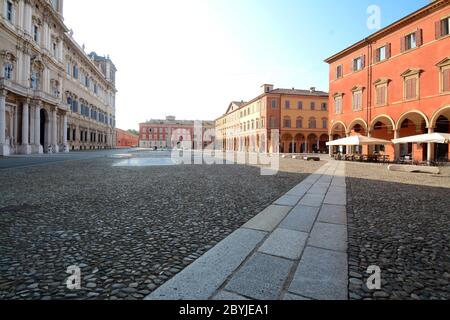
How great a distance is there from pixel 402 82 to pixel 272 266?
24.0 m

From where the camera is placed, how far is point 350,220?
4.11 metres

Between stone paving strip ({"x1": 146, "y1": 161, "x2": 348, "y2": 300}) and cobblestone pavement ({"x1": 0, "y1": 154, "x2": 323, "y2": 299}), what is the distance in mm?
215

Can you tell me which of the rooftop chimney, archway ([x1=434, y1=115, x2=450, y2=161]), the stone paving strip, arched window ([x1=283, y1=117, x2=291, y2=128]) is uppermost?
the rooftop chimney

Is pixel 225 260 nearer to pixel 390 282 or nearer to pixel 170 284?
pixel 170 284

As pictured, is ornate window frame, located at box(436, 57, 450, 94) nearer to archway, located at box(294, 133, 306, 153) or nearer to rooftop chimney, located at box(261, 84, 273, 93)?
archway, located at box(294, 133, 306, 153)

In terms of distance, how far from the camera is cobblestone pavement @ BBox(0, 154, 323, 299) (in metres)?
2.09

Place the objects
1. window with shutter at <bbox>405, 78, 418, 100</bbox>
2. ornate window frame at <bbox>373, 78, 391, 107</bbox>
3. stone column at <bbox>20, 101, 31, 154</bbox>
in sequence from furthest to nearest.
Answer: stone column at <bbox>20, 101, 31, 154</bbox> → ornate window frame at <bbox>373, 78, 391, 107</bbox> → window with shutter at <bbox>405, 78, 418, 100</bbox>

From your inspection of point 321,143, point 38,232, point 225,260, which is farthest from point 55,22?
point 321,143

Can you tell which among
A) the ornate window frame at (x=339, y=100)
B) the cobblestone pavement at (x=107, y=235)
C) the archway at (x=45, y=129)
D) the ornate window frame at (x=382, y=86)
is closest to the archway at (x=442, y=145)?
the ornate window frame at (x=382, y=86)

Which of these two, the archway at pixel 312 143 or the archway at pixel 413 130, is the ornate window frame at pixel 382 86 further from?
the archway at pixel 312 143

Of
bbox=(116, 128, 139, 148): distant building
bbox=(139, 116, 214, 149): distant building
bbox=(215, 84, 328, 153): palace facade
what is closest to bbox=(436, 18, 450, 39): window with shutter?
bbox=(215, 84, 328, 153): palace facade

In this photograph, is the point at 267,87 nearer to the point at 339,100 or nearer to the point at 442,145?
the point at 339,100

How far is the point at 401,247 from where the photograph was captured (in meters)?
2.97

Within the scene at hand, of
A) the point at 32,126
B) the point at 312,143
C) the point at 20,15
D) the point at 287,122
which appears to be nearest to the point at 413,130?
the point at 287,122
